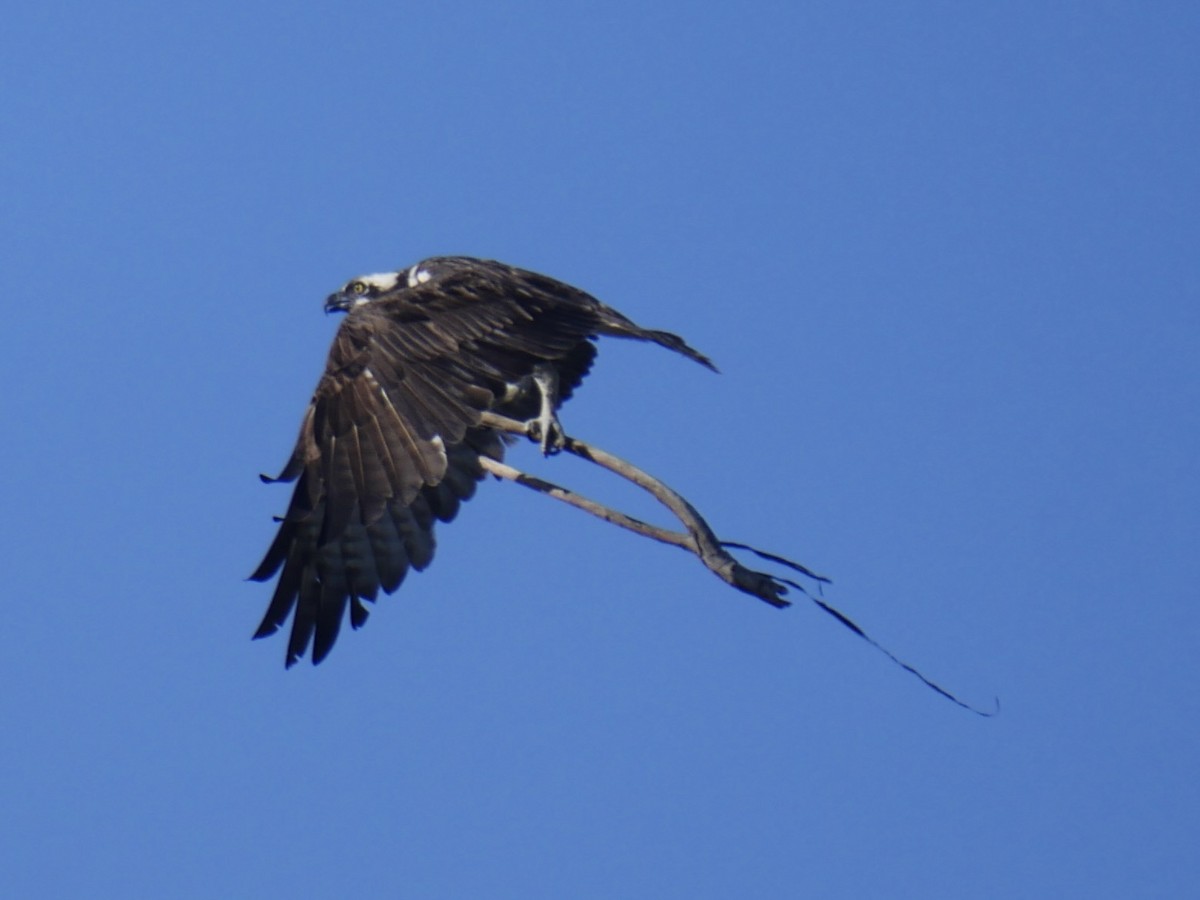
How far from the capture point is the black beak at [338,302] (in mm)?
11070

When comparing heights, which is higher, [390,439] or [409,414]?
[409,414]

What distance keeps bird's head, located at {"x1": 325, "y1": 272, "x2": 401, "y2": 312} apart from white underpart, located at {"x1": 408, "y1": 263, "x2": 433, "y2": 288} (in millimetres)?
260

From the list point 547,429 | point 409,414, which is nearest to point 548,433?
point 547,429

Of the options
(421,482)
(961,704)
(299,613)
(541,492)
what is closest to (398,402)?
(421,482)

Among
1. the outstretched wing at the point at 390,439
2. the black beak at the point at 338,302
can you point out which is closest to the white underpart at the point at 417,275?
the outstretched wing at the point at 390,439

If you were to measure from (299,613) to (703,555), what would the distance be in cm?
327

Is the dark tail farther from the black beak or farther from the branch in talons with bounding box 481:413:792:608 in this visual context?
the black beak

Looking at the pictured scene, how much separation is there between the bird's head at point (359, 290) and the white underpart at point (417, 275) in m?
0.26

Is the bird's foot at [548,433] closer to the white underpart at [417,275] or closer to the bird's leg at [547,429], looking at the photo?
the bird's leg at [547,429]

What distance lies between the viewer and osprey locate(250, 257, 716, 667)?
796 centimetres

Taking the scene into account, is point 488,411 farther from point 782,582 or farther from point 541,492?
point 782,582

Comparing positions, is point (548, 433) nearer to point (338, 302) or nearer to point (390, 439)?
point (390, 439)

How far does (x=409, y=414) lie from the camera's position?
7.95 m

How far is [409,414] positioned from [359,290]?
3203 mm
